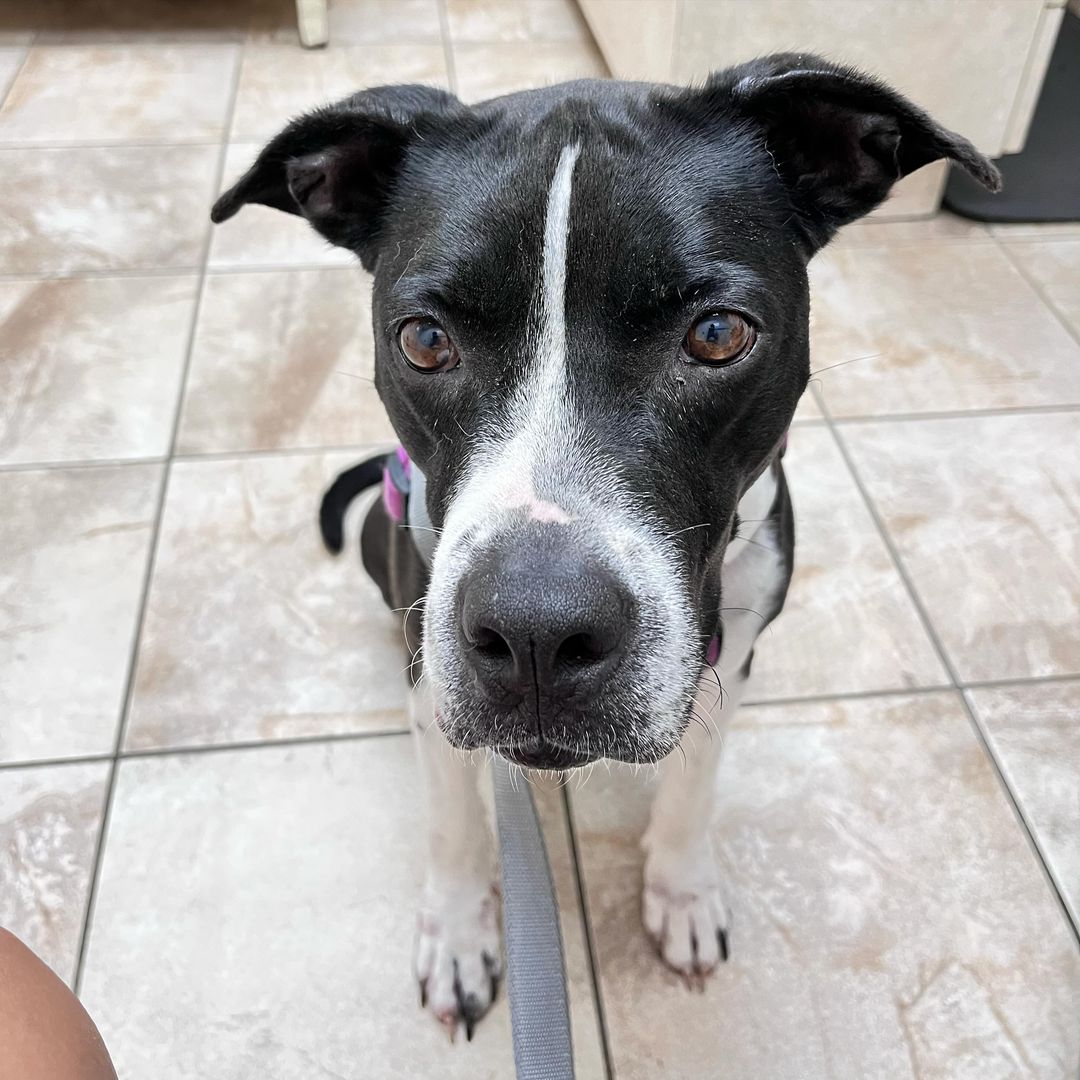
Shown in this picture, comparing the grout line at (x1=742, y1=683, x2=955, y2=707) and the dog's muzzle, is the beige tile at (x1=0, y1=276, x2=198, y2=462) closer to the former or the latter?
the grout line at (x1=742, y1=683, x2=955, y2=707)

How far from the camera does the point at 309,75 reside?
391 cm

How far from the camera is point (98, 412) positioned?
2516 millimetres

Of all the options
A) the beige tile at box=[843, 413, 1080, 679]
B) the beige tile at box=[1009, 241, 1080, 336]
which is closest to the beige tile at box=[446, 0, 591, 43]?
the beige tile at box=[1009, 241, 1080, 336]

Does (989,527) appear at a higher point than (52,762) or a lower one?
higher

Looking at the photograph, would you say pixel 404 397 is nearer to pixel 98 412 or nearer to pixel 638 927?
pixel 638 927

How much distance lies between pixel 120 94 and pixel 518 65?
154cm

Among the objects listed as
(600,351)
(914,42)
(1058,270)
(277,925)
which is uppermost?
(600,351)

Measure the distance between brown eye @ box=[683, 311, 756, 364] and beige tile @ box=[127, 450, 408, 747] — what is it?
1074 millimetres

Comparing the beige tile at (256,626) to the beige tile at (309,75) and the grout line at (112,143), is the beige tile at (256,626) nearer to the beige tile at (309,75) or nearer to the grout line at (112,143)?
the grout line at (112,143)

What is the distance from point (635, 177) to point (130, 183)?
2.81 m

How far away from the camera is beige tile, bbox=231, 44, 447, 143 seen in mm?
3666

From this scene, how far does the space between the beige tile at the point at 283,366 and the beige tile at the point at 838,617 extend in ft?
3.48

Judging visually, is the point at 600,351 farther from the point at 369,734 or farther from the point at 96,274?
the point at 96,274

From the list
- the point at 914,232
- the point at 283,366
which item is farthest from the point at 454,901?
the point at 914,232
